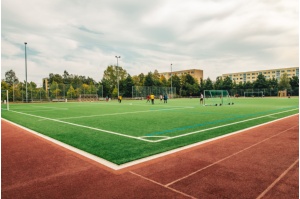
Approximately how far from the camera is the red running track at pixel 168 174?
166 inches

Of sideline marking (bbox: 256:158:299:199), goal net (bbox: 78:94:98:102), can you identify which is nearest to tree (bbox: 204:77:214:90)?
goal net (bbox: 78:94:98:102)

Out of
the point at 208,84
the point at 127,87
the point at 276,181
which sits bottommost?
the point at 276,181

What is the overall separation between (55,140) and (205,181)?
6.61 meters

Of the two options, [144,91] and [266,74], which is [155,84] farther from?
[266,74]

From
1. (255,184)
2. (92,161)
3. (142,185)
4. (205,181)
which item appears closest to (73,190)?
(142,185)

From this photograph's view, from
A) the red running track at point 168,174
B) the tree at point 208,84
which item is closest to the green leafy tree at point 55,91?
the red running track at point 168,174

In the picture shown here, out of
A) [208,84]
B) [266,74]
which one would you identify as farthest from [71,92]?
[266,74]

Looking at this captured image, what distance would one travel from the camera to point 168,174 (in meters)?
5.08

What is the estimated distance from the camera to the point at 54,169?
18.2 feet

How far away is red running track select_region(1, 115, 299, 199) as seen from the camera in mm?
4223

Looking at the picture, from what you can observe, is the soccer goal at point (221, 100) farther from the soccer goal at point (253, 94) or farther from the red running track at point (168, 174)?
the soccer goal at point (253, 94)

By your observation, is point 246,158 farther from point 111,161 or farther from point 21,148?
point 21,148

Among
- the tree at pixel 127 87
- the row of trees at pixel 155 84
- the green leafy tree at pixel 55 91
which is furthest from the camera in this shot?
the tree at pixel 127 87

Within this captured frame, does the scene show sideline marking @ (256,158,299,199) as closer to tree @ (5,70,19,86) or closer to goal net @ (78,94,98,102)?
goal net @ (78,94,98,102)
